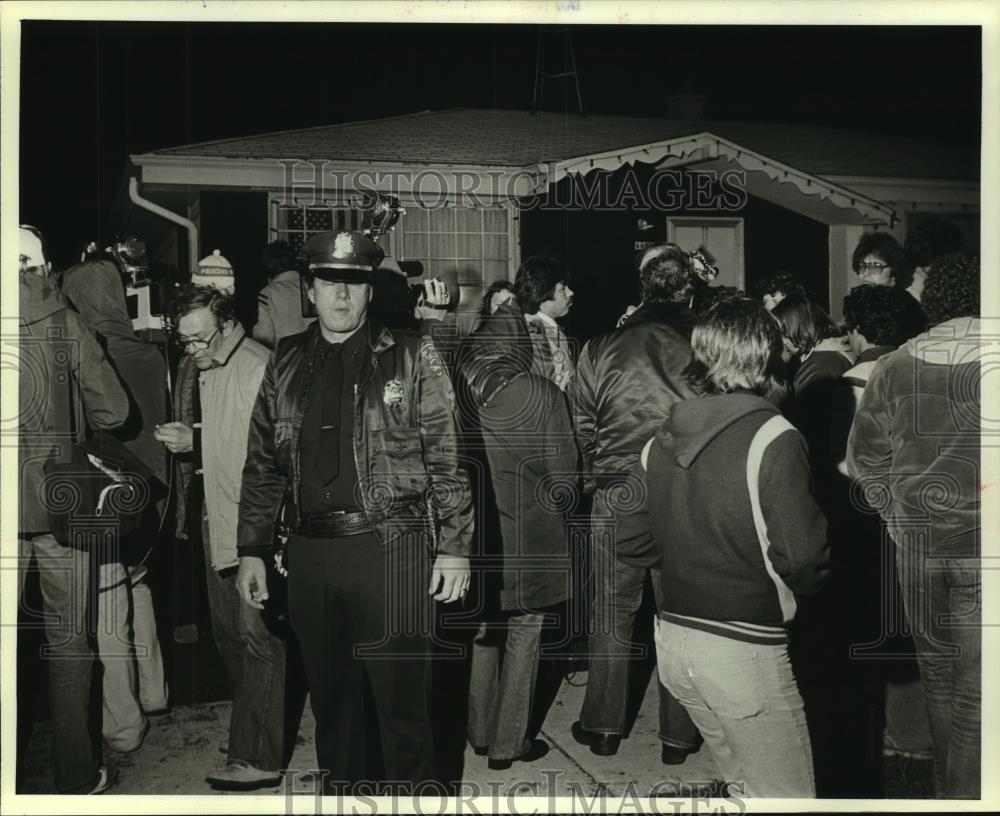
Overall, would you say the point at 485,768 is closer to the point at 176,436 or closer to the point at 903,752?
the point at 903,752

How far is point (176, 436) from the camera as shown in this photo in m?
5.25

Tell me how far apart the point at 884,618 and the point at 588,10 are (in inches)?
137

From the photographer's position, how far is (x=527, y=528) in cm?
508

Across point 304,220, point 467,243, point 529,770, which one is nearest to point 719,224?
point 467,243

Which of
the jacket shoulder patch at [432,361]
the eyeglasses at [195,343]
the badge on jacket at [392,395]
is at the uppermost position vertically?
the eyeglasses at [195,343]

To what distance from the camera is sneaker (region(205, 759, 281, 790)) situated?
15.3ft

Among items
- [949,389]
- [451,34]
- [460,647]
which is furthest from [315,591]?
[451,34]

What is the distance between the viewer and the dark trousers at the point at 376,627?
3.97 m

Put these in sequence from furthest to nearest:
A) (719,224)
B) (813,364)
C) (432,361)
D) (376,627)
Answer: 1. (719,224)
2. (813,364)
3. (432,361)
4. (376,627)

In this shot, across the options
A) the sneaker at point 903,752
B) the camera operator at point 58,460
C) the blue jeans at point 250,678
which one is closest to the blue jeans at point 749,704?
the sneaker at point 903,752

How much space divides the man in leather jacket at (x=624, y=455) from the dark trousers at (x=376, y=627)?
125cm

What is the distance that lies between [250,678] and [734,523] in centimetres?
248

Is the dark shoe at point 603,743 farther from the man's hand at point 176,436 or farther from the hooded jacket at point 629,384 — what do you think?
the man's hand at point 176,436

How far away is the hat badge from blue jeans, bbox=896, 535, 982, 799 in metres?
2.58
